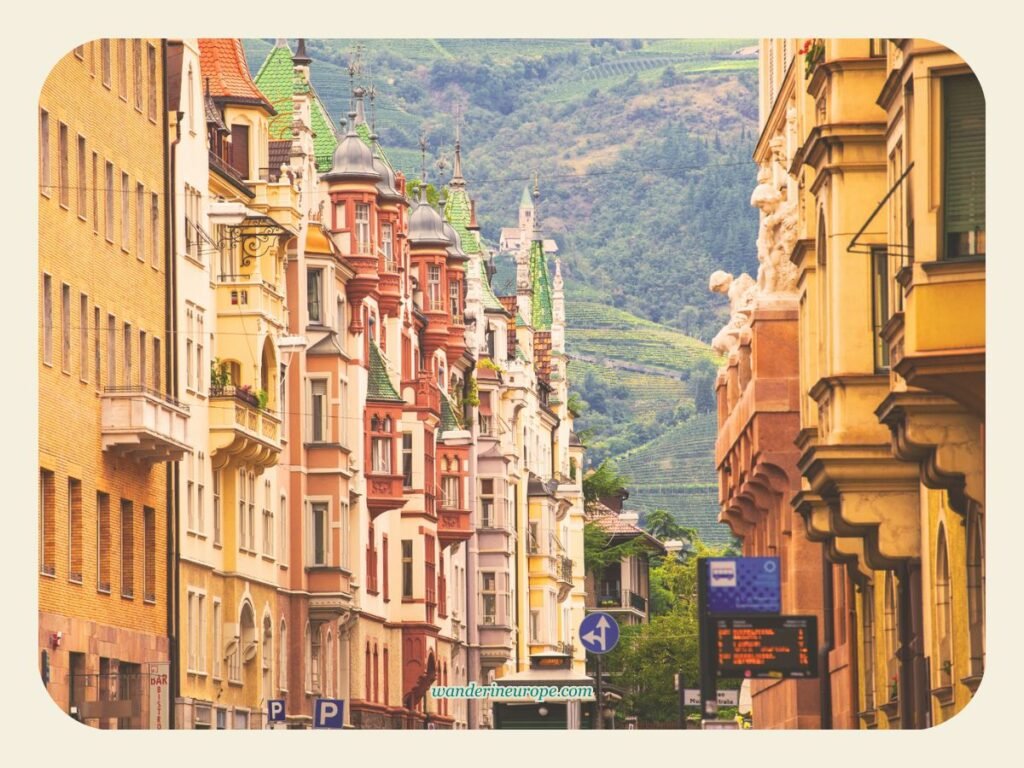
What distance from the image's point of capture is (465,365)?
40062mm

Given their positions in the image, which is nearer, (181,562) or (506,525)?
(181,562)

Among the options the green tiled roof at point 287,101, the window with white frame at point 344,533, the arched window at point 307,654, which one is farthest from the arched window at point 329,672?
the green tiled roof at point 287,101

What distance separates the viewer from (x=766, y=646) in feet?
107

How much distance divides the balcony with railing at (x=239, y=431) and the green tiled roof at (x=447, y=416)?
4.17 m

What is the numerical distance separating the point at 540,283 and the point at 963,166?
263 inches

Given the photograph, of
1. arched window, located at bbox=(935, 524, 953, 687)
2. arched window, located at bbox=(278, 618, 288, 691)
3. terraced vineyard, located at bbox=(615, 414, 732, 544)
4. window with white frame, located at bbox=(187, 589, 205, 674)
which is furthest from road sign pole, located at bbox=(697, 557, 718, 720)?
window with white frame, located at bbox=(187, 589, 205, 674)

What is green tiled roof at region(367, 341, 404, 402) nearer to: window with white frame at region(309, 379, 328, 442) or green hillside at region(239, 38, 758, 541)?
window with white frame at region(309, 379, 328, 442)

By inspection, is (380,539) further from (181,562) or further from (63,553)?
(63,553)

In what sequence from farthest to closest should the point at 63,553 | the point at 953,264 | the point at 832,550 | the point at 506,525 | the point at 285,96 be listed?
the point at 506,525 < the point at 285,96 < the point at 832,550 < the point at 63,553 < the point at 953,264

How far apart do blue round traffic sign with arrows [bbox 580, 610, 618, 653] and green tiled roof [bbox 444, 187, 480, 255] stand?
4865 millimetres

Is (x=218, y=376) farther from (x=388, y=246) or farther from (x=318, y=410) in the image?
(x=388, y=246)

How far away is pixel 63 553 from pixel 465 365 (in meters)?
9.88

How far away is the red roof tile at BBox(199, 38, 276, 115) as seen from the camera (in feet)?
109

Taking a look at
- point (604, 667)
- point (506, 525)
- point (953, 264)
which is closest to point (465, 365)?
point (506, 525)
